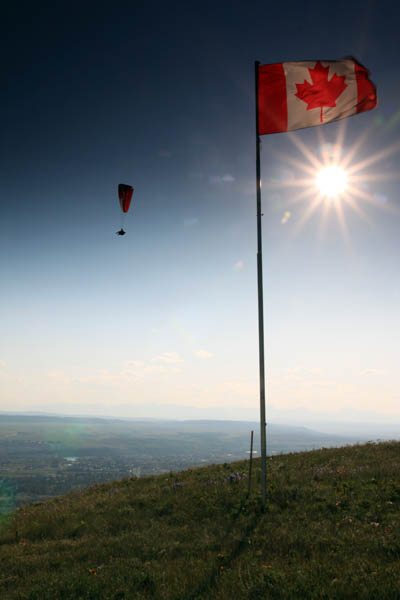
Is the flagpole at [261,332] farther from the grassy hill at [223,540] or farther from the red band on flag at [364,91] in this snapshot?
the red band on flag at [364,91]

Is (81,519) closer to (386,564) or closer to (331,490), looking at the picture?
(331,490)

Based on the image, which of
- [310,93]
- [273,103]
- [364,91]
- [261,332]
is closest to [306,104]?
[310,93]

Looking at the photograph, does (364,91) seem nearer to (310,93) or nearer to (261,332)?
(310,93)

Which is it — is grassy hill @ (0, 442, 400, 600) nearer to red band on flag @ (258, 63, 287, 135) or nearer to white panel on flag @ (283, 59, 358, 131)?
red band on flag @ (258, 63, 287, 135)

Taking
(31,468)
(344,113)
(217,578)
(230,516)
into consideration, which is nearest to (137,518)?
(230,516)

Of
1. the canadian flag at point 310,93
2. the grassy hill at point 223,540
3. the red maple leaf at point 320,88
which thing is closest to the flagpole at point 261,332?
the canadian flag at point 310,93

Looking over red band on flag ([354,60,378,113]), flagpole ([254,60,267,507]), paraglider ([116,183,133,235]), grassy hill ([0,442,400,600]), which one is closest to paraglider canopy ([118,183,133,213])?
paraglider ([116,183,133,235])

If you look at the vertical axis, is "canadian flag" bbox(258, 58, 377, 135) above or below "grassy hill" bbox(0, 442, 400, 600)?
above
